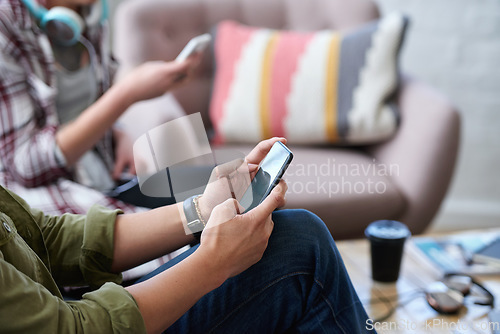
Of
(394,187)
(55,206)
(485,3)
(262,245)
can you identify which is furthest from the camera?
(485,3)

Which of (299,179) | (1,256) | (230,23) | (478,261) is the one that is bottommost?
(478,261)

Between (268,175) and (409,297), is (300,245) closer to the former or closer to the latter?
(268,175)

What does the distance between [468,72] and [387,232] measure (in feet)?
3.86

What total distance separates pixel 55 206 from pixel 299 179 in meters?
0.43

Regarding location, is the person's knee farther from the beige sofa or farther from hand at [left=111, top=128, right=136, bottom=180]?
hand at [left=111, top=128, right=136, bottom=180]

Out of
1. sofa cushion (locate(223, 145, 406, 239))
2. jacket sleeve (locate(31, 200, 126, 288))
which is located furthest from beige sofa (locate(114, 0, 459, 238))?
jacket sleeve (locate(31, 200, 126, 288))

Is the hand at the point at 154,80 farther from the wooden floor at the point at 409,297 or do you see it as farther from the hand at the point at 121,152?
the wooden floor at the point at 409,297

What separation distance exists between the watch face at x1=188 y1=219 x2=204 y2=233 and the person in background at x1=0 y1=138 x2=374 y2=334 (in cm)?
1

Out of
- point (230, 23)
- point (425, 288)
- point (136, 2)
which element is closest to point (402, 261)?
point (425, 288)

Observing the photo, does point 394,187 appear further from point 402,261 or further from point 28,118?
point 28,118

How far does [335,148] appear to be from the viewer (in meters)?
1.37

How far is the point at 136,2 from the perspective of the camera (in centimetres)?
149

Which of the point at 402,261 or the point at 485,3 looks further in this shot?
the point at 485,3

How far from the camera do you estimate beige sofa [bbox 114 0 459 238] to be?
3.50 ft
